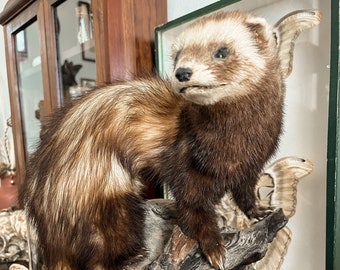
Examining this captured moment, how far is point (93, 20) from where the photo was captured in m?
0.84

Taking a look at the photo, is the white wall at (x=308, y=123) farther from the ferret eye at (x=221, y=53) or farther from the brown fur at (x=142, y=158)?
the ferret eye at (x=221, y=53)

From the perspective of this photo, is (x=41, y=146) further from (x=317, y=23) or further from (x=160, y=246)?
(x=317, y=23)

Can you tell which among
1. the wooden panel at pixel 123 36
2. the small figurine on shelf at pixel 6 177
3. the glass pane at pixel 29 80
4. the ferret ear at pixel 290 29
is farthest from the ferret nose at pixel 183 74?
the small figurine on shelf at pixel 6 177

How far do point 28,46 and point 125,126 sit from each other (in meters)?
0.84

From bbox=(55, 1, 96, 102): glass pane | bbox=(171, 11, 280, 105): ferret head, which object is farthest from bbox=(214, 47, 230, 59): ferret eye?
bbox=(55, 1, 96, 102): glass pane

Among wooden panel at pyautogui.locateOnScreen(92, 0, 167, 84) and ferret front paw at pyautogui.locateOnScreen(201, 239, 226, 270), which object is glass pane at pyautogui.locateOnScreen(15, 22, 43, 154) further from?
ferret front paw at pyautogui.locateOnScreen(201, 239, 226, 270)

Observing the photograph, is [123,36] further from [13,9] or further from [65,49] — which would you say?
[13,9]

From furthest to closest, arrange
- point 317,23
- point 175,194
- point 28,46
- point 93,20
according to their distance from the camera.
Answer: point 28,46 < point 93,20 < point 317,23 < point 175,194

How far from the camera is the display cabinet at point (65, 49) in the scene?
816 mm

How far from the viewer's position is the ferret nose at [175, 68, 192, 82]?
0.39 m

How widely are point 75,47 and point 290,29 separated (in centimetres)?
58

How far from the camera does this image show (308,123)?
0.66 meters

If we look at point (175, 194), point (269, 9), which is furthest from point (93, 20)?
point (175, 194)

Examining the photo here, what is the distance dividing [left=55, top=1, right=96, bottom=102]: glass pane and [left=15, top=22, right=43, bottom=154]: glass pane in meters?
0.14
